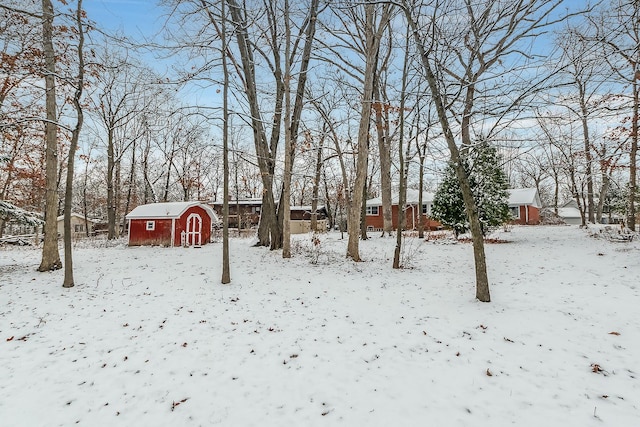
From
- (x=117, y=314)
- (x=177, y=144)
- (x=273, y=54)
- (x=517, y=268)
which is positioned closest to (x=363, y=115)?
(x=273, y=54)

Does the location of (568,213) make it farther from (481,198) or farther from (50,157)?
(50,157)

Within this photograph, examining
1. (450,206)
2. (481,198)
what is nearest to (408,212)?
(450,206)

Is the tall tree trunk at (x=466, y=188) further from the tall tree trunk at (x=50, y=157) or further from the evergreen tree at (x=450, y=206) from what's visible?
the evergreen tree at (x=450, y=206)

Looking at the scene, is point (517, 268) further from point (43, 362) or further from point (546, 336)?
point (43, 362)

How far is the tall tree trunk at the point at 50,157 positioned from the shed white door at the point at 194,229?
7.00 m

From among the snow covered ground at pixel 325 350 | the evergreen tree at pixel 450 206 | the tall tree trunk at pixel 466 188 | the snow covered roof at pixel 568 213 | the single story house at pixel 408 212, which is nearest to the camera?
the snow covered ground at pixel 325 350

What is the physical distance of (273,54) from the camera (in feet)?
40.3

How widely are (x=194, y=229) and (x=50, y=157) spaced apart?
8.14 metres

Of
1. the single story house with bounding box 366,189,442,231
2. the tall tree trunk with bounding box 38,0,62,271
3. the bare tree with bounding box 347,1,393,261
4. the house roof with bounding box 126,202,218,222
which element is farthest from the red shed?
the single story house with bounding box 366,189,442,231

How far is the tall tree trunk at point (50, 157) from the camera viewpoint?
25.3 ft

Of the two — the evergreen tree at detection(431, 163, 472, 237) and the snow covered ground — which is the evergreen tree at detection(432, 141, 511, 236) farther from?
the snow covered ground

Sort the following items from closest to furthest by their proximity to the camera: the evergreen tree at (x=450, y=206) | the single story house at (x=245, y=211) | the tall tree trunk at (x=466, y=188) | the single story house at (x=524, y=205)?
1. the tall tree trunk at (x=466, y=188)
2. the evergreen tree at (x=450, y=206)
3. the single story house at (x=524, y=205)
4. the single story house at (x=245, y=211)

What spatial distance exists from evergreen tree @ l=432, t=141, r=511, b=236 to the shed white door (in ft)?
38.5

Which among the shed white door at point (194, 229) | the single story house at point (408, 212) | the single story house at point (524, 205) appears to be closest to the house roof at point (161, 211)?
the shed white door at point (194, 229)
